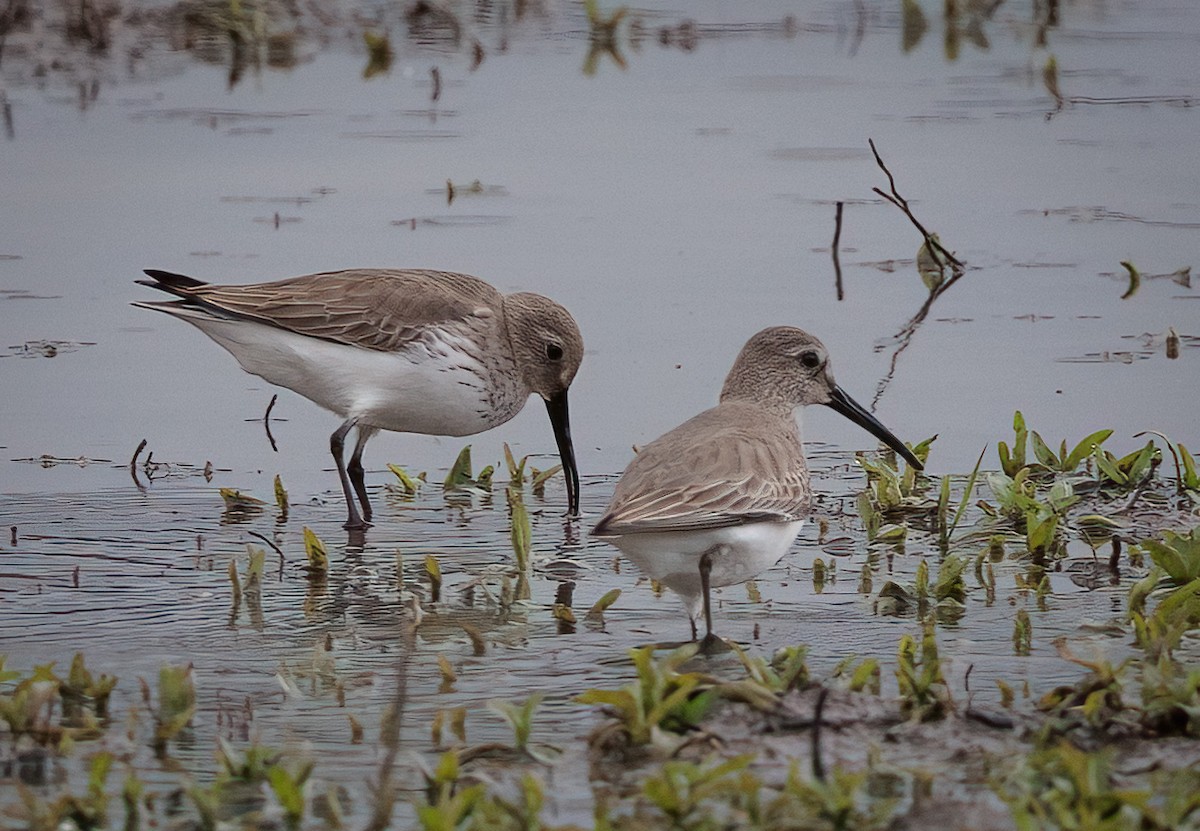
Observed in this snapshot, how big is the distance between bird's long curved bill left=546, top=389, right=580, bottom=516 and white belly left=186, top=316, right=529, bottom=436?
0.27 metres

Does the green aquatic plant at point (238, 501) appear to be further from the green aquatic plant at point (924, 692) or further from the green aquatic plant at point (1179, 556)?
the green aquatic plant at point (1179, 556)

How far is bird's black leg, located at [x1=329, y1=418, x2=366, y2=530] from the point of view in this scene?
7.54 meters

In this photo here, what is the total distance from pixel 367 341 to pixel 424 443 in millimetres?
956

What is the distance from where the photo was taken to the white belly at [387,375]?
824 centimetres

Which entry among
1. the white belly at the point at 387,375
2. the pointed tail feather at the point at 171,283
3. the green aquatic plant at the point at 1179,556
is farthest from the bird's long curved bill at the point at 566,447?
the green aquatic plant at the point at 1179,556

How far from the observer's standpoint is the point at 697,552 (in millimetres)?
6062

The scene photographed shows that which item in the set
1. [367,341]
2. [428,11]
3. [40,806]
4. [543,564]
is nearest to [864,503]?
[543,564]

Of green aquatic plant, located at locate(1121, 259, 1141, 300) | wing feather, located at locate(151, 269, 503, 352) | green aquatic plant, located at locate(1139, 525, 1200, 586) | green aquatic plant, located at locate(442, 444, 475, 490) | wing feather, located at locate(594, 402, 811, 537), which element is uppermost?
green aquatic plant, located at locate(1121, 259, 1141, 300)

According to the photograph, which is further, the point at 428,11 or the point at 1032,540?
the point at 428,11

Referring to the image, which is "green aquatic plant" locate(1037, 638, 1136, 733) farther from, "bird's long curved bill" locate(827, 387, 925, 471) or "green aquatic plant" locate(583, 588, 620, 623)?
"bird's long curved bill" locate(827, 387, 925, 471)

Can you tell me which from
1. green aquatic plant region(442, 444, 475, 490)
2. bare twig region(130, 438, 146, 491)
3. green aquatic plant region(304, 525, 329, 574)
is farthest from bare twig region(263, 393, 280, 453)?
green aquatic plant region(304, 525, 329, 574)

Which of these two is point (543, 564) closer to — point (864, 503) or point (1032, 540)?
point (864, 503)

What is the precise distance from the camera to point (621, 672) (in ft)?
19.0

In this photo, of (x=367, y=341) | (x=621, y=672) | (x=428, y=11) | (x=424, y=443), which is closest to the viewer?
(x=621, y=672)
